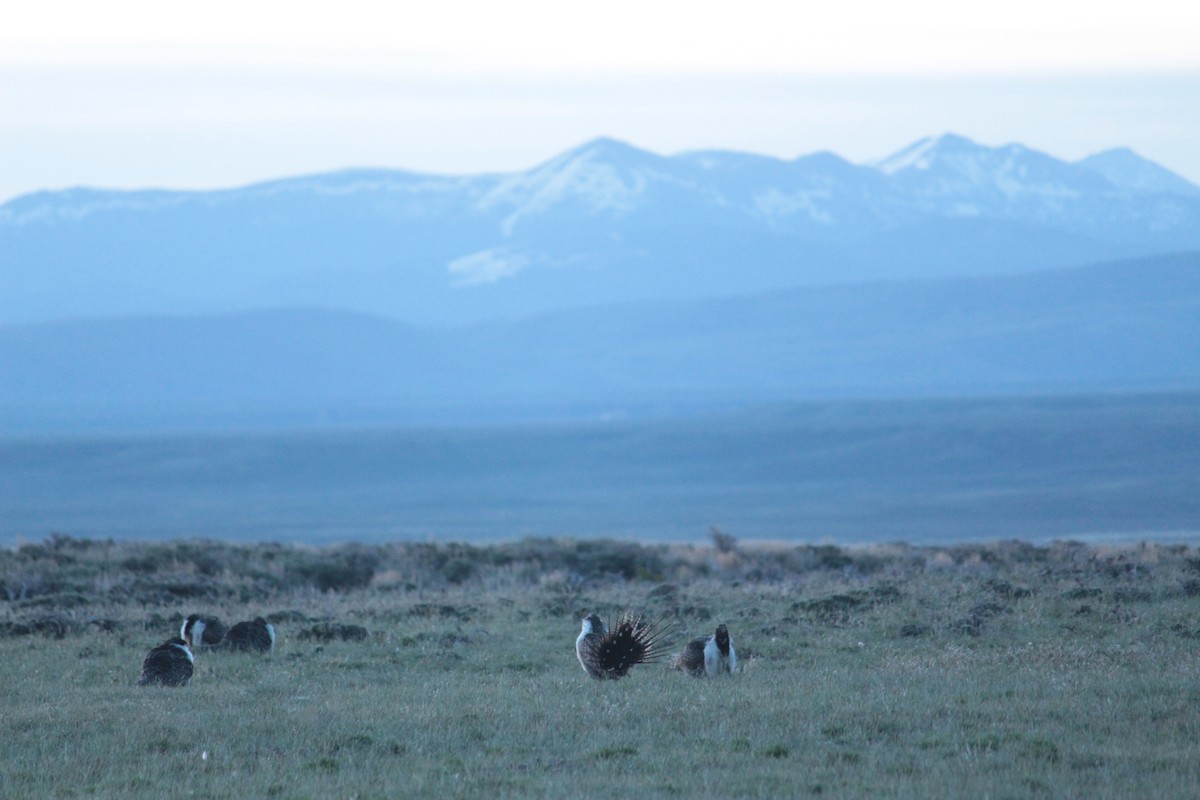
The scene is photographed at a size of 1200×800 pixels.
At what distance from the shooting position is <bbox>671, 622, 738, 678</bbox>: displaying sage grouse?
1280cm

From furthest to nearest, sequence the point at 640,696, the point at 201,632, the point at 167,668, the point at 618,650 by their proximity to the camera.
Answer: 1. the point at 201,632
2. the point at 167,668
3. the point at 618,650
4. the point at 640,696

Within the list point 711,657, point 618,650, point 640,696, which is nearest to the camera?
point 640,696

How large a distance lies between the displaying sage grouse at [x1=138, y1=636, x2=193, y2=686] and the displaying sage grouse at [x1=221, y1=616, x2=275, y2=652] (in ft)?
6.70

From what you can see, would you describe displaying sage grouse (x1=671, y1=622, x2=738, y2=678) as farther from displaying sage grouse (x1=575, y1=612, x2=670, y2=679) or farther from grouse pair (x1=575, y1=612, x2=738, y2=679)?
displaying sage grouse (x1=575, y1=612, x2=670, y2=679)

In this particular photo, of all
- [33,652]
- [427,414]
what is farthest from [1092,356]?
[33,652]

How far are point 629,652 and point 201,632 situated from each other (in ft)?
17.0

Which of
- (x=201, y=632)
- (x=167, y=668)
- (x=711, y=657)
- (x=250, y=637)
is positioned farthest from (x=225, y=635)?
(x=711, y=657)

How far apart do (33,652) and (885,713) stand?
366 inches

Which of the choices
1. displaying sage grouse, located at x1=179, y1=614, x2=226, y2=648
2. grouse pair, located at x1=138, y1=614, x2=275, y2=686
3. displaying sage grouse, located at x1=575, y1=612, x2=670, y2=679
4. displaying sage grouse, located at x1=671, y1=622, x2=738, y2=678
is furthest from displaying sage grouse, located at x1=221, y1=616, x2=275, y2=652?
displaying sage grouse, located at x1=671, y1=622, x2=738, y2=678

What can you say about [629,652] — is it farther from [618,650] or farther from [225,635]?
[225,635]

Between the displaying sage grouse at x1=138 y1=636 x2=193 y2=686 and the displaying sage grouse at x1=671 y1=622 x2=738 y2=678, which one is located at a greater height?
the displaying sage grouse at x1=671 y1=622 x2=738 y2=678

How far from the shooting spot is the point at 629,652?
1295 cm

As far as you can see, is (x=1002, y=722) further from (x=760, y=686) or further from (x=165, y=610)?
(x=165, y=610)

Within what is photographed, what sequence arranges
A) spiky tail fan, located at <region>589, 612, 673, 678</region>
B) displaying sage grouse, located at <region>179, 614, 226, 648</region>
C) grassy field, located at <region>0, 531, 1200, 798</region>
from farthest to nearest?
displaying sage grouse, located at <region>179, 614, 226, 648</region>
spiky tail fan, located at <region>589, 612, 673, 678</region>
grassy field, located at <region>0, 531, 1200, 798</region>
